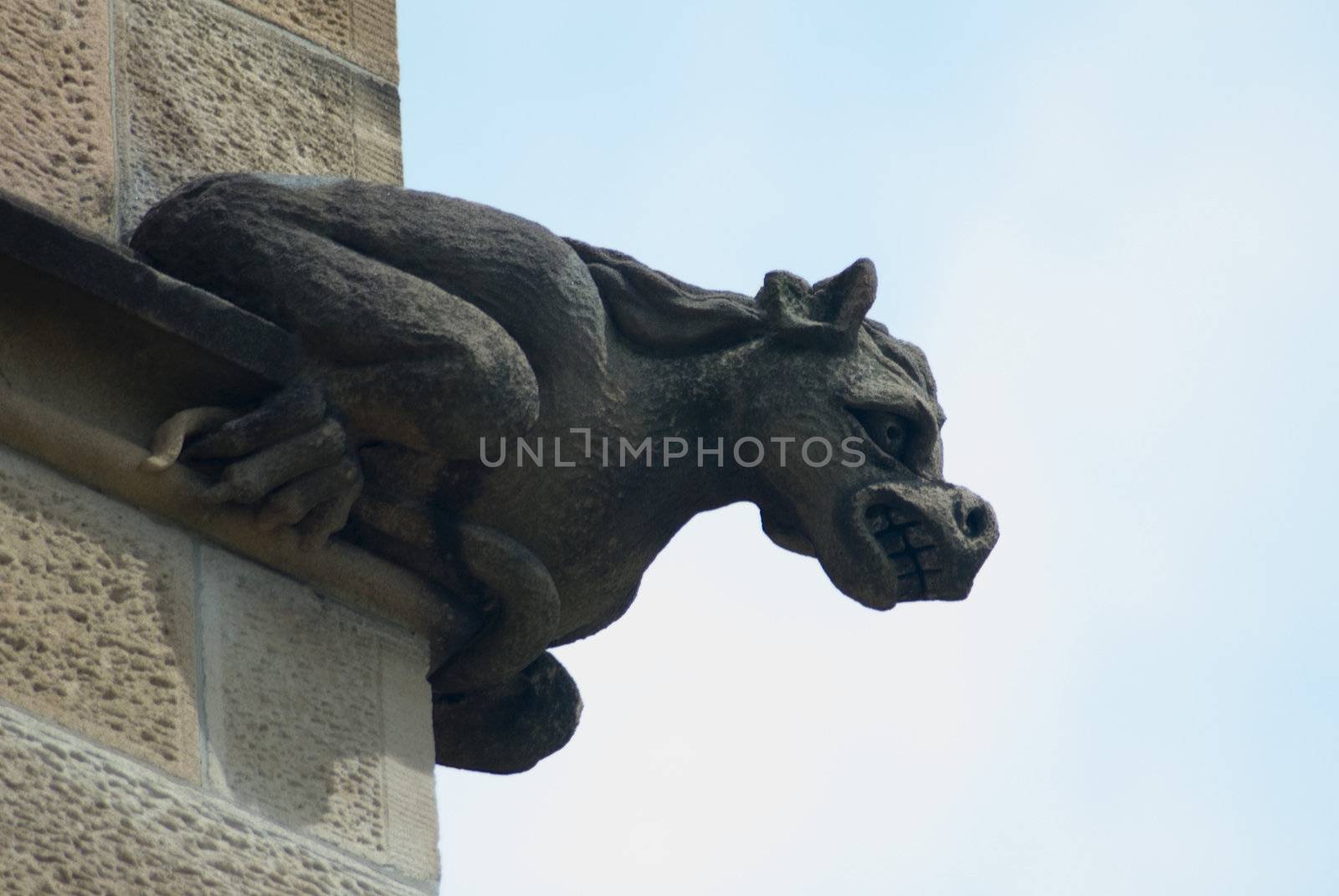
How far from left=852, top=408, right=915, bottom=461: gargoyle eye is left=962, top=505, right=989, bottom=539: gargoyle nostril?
0.13 m

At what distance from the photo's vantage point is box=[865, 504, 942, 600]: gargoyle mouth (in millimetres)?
4188

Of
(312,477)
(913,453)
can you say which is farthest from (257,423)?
(913,453)

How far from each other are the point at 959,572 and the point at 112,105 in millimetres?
1371

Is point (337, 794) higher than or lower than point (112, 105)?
lower

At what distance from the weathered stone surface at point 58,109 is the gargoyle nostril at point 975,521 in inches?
50.1

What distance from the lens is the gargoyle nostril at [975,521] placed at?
4.24 meters

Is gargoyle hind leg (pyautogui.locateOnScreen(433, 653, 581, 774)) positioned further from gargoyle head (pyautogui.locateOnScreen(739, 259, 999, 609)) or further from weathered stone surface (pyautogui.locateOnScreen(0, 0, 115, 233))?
weathered stone surface (pyautogui.locateOnScreen(0, 0, 115, 233))

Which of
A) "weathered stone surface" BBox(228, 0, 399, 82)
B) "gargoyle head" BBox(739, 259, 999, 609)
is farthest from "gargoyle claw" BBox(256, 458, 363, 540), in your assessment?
"weathered stone surface" BBox(228, 0, 399, 82)

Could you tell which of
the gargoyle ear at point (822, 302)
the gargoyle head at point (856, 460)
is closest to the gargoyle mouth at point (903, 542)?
the gargoyle head at point (856, 460)

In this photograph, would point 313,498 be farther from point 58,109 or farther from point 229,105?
point 229,105

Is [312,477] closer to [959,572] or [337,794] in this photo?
[337,794]

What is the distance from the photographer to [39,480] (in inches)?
146

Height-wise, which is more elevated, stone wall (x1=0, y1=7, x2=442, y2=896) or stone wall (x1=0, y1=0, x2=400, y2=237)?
stone wall (x1=0, y1=0, x2=400, y2=237)

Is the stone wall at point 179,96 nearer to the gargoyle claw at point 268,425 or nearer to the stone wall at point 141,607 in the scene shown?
the stone wall at point 141,607
